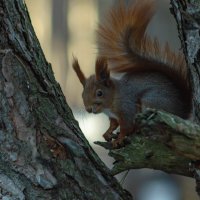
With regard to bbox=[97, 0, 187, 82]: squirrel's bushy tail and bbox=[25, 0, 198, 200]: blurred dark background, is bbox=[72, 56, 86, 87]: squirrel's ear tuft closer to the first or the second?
bbox=[97, 0, 187, 82]: squirrel's bushy tail

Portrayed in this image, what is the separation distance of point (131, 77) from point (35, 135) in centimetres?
72

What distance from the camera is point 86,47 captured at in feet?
11.2

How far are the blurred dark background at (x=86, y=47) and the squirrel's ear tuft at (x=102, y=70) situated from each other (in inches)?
32.3

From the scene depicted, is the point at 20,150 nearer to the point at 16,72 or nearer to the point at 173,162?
the point at 16,72

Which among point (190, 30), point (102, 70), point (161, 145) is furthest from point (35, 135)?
point (102, 70)

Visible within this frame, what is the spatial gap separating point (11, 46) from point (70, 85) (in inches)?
65.8

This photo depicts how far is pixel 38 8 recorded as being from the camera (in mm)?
3672

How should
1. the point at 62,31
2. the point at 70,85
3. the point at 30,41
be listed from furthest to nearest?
the point at 62,31, the point at 70,85, the point at 30,41

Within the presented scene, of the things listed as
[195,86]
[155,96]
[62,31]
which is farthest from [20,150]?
[62,31]

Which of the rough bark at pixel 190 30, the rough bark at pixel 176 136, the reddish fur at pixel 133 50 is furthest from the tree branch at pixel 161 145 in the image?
the reddish fur at pixel 133 50

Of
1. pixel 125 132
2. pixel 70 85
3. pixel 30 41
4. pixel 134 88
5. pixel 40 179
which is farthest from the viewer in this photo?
pixel 70 85

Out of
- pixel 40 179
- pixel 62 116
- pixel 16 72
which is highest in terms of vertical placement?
pixel 16 72

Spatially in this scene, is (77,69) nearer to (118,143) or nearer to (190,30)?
(118,143)

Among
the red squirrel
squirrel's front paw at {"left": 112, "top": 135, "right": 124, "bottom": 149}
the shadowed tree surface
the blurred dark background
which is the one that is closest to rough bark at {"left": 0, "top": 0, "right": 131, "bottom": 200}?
the shadowed tree surface
